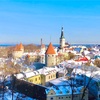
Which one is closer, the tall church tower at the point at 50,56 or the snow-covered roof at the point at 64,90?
the snow-covered roof at the point at 64,90

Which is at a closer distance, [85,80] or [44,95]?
[44,95]

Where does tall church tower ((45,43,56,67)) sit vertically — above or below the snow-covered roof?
above

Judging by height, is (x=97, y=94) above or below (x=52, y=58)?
below

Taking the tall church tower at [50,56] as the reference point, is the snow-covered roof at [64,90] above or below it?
below

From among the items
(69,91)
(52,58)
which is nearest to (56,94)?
(69,91)

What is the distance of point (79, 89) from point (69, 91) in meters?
1.14

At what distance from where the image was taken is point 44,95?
922 inches

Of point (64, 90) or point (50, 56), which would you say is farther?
point (50, 56)

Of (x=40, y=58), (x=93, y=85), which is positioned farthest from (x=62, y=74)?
(x=40, y=58)

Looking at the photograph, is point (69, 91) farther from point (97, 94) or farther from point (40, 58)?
point (40, 58)

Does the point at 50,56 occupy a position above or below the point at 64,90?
above

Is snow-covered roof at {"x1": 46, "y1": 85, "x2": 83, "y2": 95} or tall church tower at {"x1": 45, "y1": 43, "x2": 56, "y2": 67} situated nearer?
snow-covered roof at {"x1": 46, "y1": 85, "x2": 83, "y2": 95}

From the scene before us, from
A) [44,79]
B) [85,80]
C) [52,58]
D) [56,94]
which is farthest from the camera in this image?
[52,58]

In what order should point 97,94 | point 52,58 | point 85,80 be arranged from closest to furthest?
point 97,94 → point 85,80 → point 52,58
